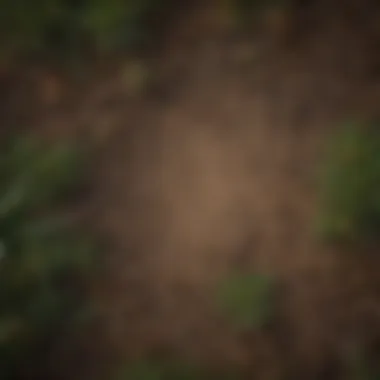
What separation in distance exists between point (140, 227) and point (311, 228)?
0.38 meters

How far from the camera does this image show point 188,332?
1688mm

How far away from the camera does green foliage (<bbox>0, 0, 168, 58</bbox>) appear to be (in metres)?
1.80

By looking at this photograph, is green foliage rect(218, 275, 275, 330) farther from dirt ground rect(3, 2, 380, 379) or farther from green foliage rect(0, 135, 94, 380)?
green foliage rect(0, 135, 94, 380)

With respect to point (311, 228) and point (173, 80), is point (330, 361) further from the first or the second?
point (173, 80)

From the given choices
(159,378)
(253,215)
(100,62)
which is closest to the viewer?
(159,378)

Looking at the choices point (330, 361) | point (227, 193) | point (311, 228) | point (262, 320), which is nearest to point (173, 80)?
point (227, 193)

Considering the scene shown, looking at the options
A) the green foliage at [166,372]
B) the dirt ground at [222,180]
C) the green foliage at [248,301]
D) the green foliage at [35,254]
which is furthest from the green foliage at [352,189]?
Result: the green foliage at [35,254]

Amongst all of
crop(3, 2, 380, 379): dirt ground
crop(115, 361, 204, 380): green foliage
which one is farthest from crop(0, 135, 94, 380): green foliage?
crop(115, 361, 204, 380): green foliage

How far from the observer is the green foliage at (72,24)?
5.92ft

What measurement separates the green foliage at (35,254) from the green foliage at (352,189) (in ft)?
1.73

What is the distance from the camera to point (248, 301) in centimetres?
164

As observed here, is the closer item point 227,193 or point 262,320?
point 262,320

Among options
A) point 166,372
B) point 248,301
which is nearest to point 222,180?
point 248,301

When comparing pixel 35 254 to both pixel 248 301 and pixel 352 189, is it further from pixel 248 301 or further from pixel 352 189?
pixel 352 189
